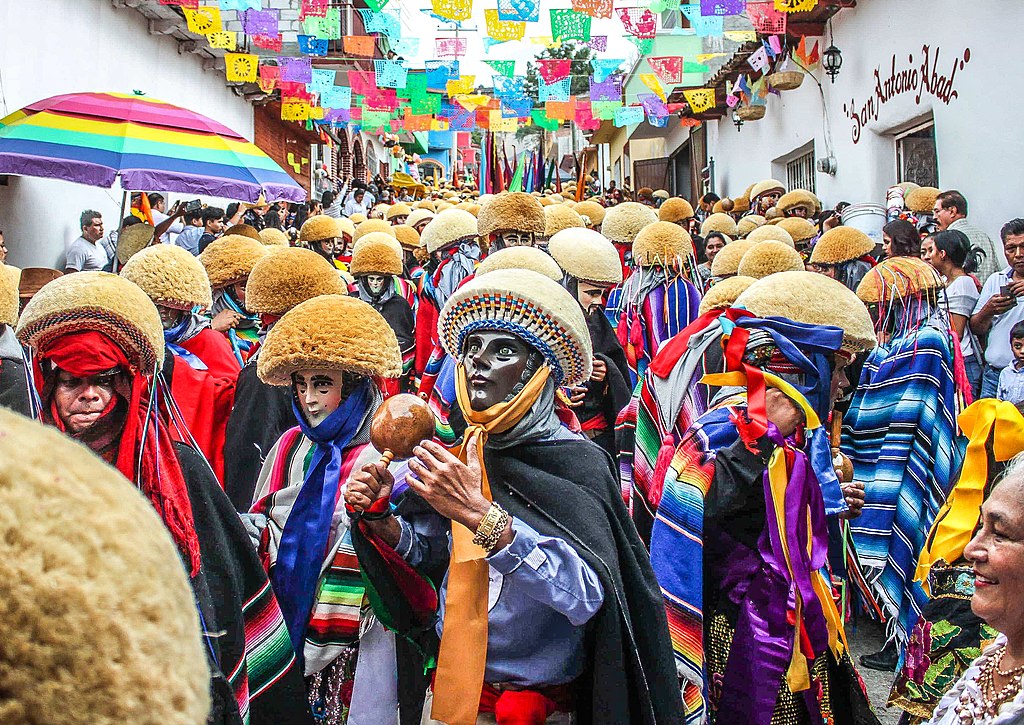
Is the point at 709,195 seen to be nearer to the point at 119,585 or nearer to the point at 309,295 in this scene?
the point at 309,295

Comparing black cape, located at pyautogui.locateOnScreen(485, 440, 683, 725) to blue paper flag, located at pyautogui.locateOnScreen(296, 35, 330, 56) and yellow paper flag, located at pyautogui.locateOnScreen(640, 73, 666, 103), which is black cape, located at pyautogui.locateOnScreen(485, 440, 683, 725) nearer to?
blue paper flag, located at pyautogui.locateOnScreen(296, 35, 330, 56)

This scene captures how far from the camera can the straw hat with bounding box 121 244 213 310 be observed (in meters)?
4.97

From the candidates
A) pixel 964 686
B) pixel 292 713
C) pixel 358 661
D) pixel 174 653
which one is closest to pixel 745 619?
pixel 964 686

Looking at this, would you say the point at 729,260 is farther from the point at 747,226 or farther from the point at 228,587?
the point at 228,587

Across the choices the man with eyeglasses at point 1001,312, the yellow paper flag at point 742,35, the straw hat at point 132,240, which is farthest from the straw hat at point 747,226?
the straw hat at point 132,240

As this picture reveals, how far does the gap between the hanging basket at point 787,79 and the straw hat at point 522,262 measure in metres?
11.1

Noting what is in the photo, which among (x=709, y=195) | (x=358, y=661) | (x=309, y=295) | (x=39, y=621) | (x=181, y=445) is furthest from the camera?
(x=709, y=195)

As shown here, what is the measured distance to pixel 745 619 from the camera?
345 cm

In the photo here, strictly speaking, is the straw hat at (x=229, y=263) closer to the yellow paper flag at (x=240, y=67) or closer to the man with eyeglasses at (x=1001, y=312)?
the man with eyeglasses at (x=1001, y=312)

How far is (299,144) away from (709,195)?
599 inches

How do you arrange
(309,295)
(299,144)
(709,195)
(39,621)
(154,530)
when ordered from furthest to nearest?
(299,144) → (709,195) → (309,295) → (154,530) → (39,621)

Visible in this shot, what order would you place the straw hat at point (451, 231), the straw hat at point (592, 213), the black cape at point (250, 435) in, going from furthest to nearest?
the straw hat at point (592, 213) → the straw hat at point (451, 231) → the black cape at point (250, 435)

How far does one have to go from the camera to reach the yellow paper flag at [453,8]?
15828 millimetres

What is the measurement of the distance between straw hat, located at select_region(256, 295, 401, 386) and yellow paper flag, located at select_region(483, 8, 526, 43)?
14.5 meters
